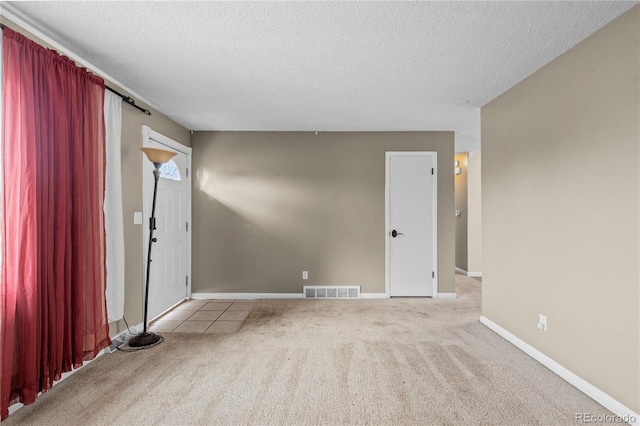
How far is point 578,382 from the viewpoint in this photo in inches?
79.0

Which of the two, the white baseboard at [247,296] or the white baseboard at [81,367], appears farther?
the white baseboard at [247,296]

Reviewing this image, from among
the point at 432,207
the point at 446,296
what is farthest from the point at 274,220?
the point at 446,296

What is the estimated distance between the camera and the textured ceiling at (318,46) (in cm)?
170

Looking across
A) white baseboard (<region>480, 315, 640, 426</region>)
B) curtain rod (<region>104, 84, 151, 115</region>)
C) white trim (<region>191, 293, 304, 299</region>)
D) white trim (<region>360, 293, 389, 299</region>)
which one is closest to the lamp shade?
curtain rod (<region>104, 84, 151, 115</region>)

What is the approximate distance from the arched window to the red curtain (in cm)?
121

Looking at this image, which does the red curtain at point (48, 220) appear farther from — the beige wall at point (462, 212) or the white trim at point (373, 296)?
the beige wall at point (462, 212)

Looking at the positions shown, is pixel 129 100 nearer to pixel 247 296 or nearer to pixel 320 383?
pixel 247 296

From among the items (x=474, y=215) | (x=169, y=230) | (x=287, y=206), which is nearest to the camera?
(x=169, y=230)

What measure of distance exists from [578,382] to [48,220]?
3.84 meters

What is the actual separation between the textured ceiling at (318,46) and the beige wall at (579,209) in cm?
27

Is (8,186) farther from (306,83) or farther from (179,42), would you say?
(306,83)

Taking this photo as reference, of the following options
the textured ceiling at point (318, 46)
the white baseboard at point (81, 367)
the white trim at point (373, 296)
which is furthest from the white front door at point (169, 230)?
the white trim at point (373, 296)

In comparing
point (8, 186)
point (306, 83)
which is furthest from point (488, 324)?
point (8, 186)

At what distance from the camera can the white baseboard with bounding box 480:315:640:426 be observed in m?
1.69
